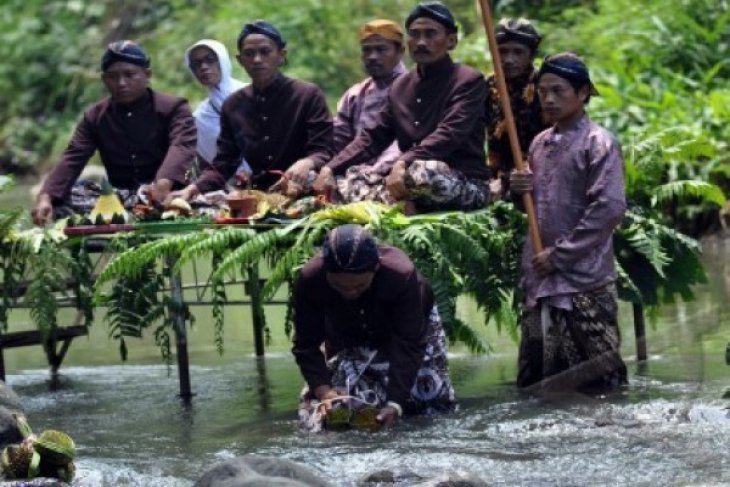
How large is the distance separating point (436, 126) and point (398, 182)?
497 mm

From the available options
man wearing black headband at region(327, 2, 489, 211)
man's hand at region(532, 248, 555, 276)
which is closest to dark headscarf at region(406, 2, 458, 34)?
man wearing black headband at region(327, 2, 489, 211)

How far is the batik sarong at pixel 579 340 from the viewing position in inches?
349

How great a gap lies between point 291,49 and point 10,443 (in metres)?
14.5

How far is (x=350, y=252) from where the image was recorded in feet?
26.4

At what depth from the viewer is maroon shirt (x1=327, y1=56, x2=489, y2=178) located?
9.41m

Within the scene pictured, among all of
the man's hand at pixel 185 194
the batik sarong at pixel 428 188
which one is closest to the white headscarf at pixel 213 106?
the man's hand at pixel 185 194

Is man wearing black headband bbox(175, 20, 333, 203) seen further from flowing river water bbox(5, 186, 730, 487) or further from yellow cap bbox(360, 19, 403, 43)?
flowing river water bbox(5, 186, 730, 487)

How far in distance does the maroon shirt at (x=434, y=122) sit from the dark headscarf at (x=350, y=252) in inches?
53.4

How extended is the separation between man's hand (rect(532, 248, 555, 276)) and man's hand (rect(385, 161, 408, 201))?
0.81 m

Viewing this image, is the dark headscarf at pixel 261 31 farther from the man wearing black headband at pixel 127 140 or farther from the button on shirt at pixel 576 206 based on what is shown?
the button on shirt at pixel 576 206

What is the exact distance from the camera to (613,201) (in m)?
8.70

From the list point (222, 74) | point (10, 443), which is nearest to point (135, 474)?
point (10, 443)

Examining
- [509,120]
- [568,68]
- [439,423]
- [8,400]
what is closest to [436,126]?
[509,120]

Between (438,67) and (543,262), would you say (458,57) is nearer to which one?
(438,67)
